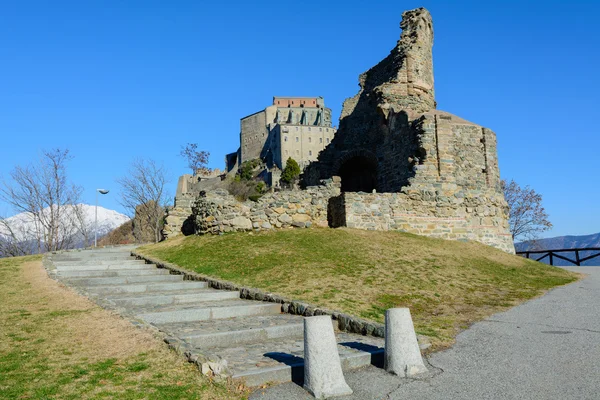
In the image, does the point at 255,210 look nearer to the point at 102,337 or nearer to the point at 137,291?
the point at 137,291

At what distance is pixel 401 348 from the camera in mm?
5340

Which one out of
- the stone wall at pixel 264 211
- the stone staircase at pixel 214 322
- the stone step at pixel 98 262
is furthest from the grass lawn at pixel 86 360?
the stone wall at pixel 264 211

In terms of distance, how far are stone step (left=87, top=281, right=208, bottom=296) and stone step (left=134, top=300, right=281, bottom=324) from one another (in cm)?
175

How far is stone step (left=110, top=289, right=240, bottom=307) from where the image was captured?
29.0ft

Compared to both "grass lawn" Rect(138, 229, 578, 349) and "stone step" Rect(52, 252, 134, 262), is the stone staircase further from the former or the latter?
"stone step" Rect(52, 252, 134, 262)

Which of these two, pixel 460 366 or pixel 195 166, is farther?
pixel 195 166

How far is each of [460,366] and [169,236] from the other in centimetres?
1674

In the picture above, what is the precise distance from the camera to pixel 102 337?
6082mm

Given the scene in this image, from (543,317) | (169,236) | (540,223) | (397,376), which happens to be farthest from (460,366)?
(540,223)

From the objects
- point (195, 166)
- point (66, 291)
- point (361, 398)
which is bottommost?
point (361, 398)

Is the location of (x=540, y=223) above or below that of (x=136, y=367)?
above

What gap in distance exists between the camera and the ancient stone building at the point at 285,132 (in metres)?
95.8

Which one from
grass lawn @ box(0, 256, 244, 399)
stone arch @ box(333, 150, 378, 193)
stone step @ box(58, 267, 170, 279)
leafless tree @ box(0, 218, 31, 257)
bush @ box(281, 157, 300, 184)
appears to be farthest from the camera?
bush @ box(281, 157, 300, 184)

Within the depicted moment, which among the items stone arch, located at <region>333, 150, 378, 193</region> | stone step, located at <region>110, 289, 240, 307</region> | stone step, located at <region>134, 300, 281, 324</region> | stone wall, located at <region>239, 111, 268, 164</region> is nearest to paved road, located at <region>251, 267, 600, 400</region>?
stone step, located at <region>134, 300, 281, 324</region>
